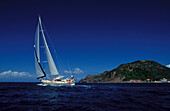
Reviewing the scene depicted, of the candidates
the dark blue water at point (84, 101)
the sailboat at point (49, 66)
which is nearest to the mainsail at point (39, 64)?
the sailboat at point (49, 66)

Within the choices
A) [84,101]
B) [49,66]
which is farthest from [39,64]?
[84,101]

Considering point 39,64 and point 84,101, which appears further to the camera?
point 39,64

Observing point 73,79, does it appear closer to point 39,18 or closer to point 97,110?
point 39,18

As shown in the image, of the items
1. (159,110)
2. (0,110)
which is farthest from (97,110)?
(0,110)

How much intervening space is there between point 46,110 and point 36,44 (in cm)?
6396

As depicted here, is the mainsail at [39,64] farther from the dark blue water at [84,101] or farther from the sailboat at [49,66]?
the dark blue water at [84,101]

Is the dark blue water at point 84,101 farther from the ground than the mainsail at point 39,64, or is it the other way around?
the mainsail at point 39,64

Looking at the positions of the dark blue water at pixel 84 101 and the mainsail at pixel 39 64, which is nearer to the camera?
the dark blue water at pixel 84 101

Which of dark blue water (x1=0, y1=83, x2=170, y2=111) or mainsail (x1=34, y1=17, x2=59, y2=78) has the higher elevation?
mainsail (x1=34, y1=17, x2=59, y2=78)

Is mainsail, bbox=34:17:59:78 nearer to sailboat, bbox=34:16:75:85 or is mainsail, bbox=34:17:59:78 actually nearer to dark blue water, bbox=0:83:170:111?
sailboat, bbox=34:16:75:85

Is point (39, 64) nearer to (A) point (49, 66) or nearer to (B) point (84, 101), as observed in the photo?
(A) point (49, 66)

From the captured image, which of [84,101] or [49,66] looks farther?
[49,66]

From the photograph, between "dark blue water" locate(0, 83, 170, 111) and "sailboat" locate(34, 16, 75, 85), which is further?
"sailboat" locate(34, 16, 75, 85)

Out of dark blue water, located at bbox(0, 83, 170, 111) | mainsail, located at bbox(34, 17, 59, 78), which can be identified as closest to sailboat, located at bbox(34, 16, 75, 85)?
mainsail, located at bbox(34, 17, 59, 78)
